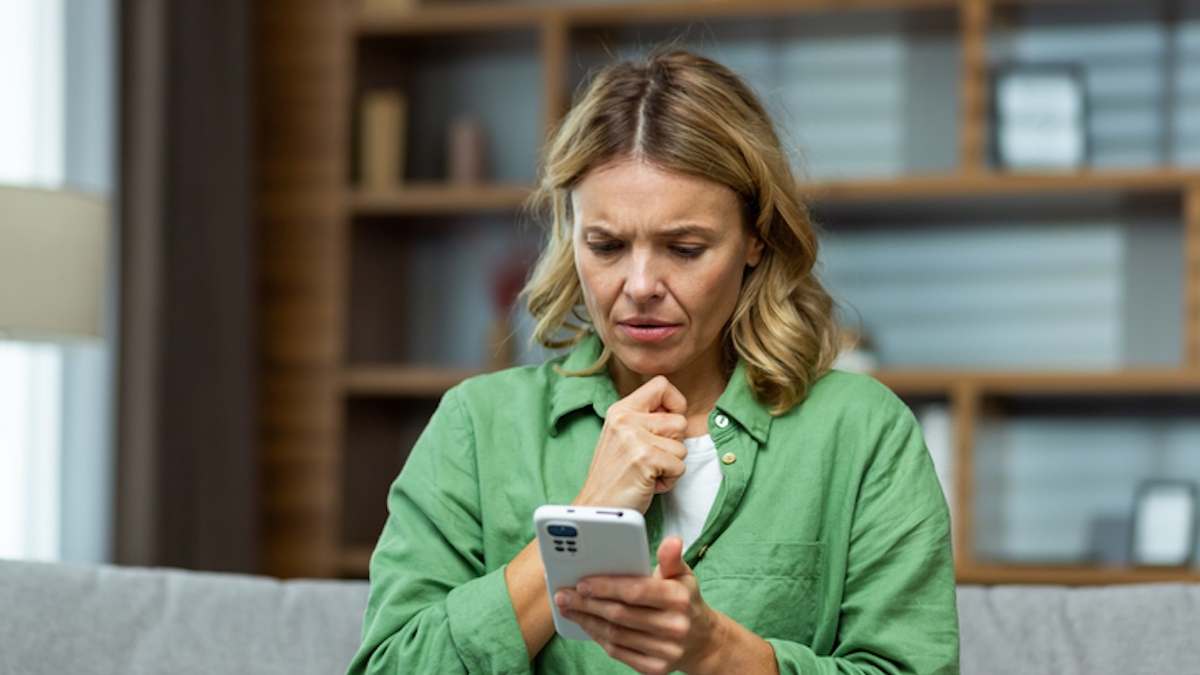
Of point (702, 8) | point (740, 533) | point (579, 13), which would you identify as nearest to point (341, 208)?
point (579, 13)

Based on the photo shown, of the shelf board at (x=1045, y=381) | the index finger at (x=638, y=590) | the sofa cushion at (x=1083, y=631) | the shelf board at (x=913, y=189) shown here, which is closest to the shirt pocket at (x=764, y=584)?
the index finger at (x=638, y=590)

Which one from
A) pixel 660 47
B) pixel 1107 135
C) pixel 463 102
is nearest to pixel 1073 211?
pixel 1107 135

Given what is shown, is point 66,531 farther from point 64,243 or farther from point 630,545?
point 630,545

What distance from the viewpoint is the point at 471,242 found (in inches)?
148

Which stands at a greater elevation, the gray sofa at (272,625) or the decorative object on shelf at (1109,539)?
the gray sofa at (272,625)

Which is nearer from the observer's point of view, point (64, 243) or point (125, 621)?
point (125, 621)

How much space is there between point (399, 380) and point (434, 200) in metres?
0.45

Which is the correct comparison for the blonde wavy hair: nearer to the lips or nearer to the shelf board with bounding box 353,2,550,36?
the lips

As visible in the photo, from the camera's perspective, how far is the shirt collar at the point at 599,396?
1432mm

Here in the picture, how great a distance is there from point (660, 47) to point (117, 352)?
193 cm

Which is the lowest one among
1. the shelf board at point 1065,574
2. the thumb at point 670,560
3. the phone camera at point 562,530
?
the shelf board at point 1065,574

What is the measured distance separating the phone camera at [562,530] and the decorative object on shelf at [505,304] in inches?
93.2

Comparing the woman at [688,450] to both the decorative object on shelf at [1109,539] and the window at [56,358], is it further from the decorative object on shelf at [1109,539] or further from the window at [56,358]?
the decorative object on shelf at [1109,539]

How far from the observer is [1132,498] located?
131 inches
